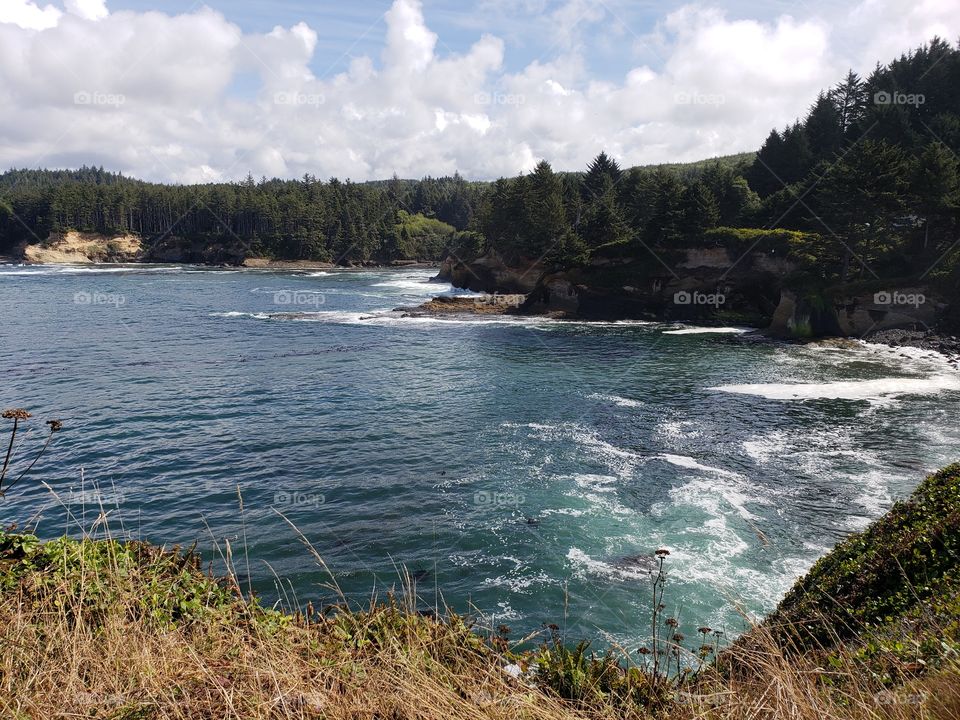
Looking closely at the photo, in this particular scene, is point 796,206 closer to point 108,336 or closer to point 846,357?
point 846,357

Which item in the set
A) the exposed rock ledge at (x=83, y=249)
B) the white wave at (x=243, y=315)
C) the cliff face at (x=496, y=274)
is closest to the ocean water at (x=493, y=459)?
the white wave at (x=243, y=315)

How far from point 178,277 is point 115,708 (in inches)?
4989

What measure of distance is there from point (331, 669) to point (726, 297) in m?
65.8

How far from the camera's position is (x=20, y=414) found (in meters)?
7.67

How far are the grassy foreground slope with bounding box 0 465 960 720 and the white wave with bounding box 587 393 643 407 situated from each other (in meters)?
24.7

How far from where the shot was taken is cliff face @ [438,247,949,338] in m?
51.3

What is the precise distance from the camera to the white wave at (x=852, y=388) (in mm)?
34562

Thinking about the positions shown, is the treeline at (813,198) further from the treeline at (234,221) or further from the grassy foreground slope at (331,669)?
the grassy foreground slope at (331,669)

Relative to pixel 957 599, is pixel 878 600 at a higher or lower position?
lower

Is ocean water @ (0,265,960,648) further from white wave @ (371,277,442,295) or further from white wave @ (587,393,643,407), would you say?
white wave @ (371,277,442,295)

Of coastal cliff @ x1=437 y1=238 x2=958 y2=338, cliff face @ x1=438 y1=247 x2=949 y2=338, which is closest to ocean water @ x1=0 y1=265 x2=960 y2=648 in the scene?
cliff face @ x1=438 y1=247 x2=949 y2=338

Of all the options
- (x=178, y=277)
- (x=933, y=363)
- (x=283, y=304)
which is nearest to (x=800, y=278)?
(x=933, y=363)

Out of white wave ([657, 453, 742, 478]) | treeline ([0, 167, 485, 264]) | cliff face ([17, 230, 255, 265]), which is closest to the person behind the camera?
white wave ([657, 453, 742, 478])

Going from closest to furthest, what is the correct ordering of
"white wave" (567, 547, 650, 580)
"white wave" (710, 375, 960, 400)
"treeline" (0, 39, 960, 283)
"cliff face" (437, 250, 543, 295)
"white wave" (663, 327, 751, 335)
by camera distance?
"white wave" (567, 547, 650, 580)
"white wave" (710, 375, 960, 400)
"treeline" (0, 39, 960, 283)
"white wave" (663, 327, 751, 335)
"cliff face" (437, 250, 543, 295)
